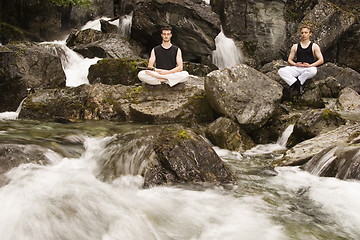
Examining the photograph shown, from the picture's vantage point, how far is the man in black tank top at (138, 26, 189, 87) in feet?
26.7

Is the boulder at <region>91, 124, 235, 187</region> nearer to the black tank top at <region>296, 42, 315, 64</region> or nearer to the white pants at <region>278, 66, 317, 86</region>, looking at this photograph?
the white pants at <region>278, 66, 317, 86</region>

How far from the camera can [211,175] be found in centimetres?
454

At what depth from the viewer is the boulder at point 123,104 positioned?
7.65m

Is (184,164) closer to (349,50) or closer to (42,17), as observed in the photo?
(42,17)

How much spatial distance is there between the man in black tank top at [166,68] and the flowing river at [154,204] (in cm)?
332

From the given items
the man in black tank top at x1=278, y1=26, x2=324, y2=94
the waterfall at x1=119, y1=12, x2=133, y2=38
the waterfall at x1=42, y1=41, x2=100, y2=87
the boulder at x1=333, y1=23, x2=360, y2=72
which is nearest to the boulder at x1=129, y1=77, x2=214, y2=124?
the man in black tank top at x1=278, y1=26, x2=324, y2=94

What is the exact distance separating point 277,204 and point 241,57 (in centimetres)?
1627

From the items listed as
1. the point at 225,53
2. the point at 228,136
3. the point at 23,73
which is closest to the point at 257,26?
the point at 225,53

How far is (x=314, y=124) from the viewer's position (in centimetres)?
649

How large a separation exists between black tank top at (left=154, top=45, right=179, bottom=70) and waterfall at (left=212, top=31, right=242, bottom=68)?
9.60 m

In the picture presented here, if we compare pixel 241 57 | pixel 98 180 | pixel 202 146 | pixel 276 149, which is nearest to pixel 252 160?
pixel 276 149

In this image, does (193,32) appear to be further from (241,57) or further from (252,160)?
(252,160)

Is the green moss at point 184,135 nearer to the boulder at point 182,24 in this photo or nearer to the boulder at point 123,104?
the boulder at point 123,104

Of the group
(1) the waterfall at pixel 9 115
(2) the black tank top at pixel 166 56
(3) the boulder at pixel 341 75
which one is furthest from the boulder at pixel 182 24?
(1) the waterfall at pixel 9 115
